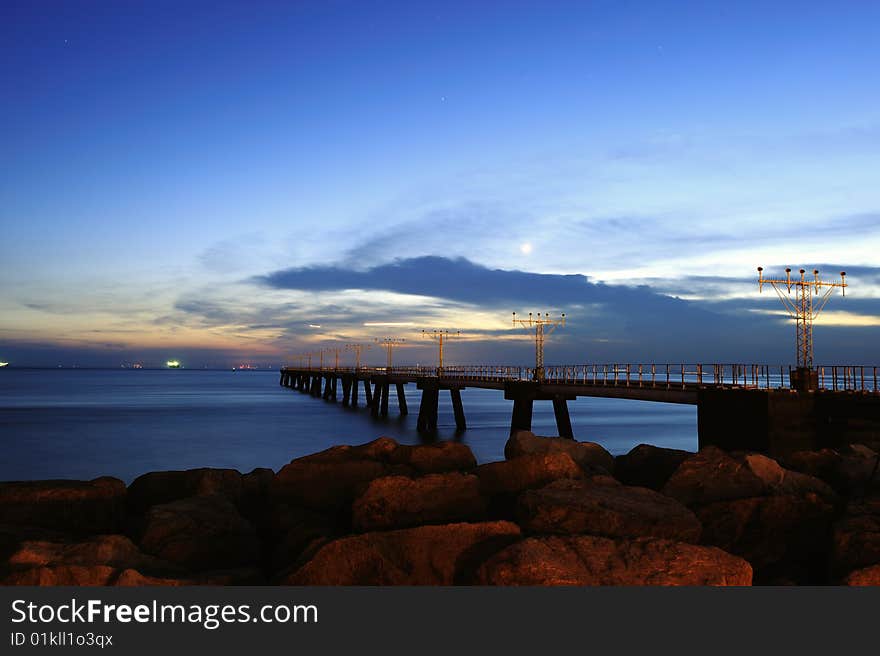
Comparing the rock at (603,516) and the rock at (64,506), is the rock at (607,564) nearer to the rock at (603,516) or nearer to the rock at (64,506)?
the rock at (603,516)

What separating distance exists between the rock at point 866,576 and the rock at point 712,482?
2.51 metres

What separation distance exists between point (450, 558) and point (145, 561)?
293 cm

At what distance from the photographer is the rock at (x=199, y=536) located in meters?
7.29

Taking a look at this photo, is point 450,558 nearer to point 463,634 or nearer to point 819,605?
point 463,634

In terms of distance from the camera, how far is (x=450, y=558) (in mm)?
6051

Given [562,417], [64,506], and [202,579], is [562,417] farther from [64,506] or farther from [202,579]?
[202,579]

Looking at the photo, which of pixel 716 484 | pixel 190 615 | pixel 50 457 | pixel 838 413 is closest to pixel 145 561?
pixel 190 615

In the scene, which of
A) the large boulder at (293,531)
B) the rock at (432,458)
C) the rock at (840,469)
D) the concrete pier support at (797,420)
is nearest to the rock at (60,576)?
the large boulder at (293,531)

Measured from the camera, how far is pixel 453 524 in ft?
20.7

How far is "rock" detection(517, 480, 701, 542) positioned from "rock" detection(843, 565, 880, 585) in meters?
1.40

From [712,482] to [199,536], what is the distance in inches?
244

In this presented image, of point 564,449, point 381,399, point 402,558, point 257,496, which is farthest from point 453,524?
point 381,399

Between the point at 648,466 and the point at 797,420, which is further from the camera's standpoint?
the point at 797,420

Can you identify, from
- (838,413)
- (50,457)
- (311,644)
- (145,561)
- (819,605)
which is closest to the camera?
(311,644)
